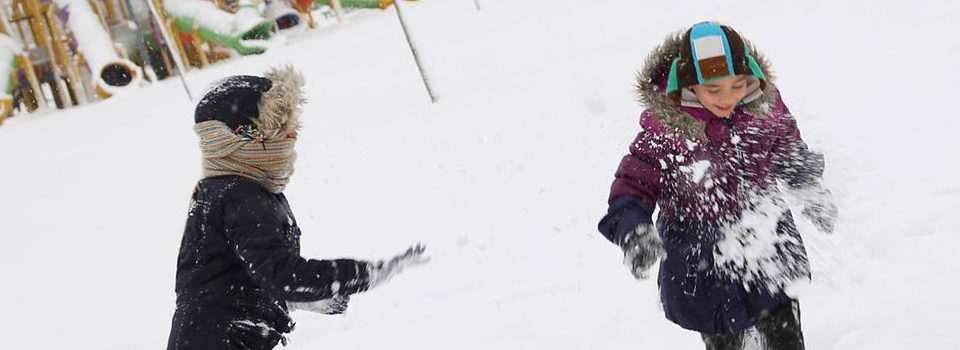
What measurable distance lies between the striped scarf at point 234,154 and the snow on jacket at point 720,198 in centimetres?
105

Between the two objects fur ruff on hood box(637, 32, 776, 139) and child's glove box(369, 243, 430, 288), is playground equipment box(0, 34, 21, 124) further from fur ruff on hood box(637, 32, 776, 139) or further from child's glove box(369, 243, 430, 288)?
fur ruff on hood box(637, 32, 776, 139)

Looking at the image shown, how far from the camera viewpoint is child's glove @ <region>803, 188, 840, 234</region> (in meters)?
2.30

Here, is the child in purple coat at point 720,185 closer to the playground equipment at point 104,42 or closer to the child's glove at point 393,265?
the child's glove at point 393,265

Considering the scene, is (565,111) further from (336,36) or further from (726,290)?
(336,36)

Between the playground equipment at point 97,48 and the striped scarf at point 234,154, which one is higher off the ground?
the playground equipment at point 97,48

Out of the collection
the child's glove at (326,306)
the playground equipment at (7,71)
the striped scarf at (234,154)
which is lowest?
the child's glove at (326,306)

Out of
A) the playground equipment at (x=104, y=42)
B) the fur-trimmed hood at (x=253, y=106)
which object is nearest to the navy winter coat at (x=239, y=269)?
the fur-trimmed hood at (x=253, y=106)

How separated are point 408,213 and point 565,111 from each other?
6.80ft

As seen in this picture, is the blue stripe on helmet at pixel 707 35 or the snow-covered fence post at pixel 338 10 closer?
the blue stripe on helmet at pixel 707 35

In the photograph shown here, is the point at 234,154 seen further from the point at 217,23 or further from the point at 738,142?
the point at 217,23

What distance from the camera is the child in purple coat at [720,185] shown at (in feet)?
7.07

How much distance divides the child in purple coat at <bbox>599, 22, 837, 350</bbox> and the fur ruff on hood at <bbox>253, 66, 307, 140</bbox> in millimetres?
1052

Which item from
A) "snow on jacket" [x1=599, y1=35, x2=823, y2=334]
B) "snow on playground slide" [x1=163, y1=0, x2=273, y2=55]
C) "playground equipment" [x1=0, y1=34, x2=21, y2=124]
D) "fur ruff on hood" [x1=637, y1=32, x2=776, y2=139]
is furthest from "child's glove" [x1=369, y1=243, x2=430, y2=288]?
"playground equipment" [x1=0, y1=34, x2=21, y2=124]

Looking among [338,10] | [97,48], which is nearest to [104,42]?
[97,48]
